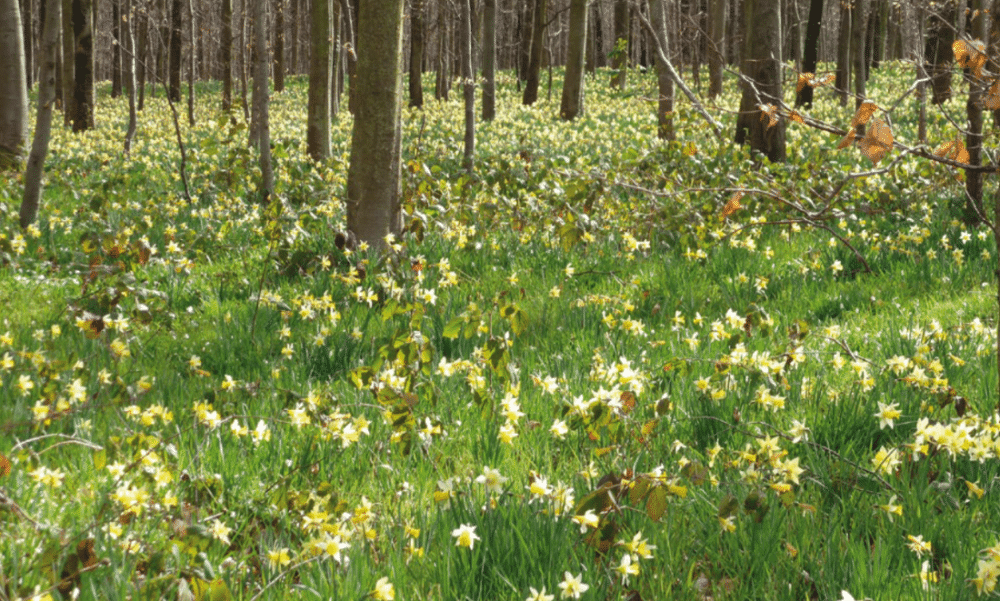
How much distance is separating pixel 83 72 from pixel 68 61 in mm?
2394

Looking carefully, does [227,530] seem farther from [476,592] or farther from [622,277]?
[622,277]

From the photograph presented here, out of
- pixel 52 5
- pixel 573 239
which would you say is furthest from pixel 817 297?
pixel 52 5

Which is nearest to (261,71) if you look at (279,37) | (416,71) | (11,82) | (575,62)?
(11,82)

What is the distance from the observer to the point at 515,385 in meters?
3.01

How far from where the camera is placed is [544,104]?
73.5ft

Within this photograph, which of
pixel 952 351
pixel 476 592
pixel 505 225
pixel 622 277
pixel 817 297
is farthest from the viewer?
pixel 505 225

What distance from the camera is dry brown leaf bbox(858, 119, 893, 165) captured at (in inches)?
66.6

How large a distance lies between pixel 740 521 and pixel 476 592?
754mm

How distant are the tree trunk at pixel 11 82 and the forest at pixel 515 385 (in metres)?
1.26

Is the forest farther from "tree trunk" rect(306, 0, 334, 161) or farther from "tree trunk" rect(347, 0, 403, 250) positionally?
"tree trunk" rect(306, 0, 334, 161)

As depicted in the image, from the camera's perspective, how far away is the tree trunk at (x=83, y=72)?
655 inches

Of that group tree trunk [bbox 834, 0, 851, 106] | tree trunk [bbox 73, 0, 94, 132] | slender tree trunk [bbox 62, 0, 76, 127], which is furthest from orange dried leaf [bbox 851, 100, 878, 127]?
slender tree trunk [bbox 62, 0, 76, 127]

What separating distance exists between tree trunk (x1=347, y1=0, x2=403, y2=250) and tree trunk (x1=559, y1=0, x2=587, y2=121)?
1269cm

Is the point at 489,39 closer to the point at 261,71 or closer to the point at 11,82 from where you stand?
the point at 261,71
